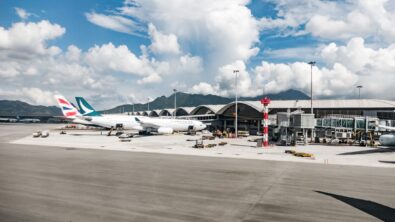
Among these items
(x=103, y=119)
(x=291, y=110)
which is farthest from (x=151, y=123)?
(x=291, y=110)

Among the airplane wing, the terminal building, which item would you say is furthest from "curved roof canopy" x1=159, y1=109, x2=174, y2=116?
the airplane wing

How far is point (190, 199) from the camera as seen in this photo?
740 inches

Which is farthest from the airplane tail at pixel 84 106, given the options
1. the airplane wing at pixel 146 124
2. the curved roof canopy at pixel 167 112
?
the curved roof canopy at pixel 167 112

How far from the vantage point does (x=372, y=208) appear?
17.3 metres

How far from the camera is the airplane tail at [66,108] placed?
87.5 metres

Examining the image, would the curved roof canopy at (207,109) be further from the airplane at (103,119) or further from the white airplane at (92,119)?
the white airplane at (92,119)

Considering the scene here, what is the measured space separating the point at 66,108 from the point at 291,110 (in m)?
72.1

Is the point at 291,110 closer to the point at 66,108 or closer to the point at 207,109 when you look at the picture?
the point at 207,109

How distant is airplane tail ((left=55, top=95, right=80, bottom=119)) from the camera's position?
87.5m

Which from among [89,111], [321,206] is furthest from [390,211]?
[89,111]

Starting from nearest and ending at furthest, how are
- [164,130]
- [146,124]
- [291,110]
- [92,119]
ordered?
[164,130] → [146,124] → [92,119] → [291,110]

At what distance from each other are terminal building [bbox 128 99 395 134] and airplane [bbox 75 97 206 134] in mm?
17202

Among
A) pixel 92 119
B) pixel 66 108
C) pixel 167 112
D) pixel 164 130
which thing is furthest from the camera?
pixel 167 112

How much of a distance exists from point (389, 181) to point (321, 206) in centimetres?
1206
